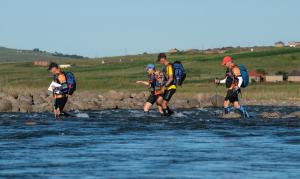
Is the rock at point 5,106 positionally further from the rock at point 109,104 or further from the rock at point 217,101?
the rock at point 217,101

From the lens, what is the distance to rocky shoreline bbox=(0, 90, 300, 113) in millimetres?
40000

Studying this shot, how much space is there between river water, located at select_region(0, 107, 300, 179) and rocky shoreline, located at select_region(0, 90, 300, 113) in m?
8.00

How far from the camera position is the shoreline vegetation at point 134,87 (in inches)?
1714

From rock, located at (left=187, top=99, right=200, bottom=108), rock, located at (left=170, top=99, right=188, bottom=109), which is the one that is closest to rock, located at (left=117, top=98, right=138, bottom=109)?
rock, located at (left=170, top=99, right=188, bottom=109)

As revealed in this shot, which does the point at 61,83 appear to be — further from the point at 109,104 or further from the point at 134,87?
the point at 134,87

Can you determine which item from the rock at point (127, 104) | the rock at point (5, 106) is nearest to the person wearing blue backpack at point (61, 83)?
the rock at point (5, 106)

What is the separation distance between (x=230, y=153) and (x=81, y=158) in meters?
2.97

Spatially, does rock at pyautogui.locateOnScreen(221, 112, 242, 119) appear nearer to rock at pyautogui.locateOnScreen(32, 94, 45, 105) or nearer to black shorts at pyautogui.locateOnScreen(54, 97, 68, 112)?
black shorts at pyautogui.locateOnScreen(54, 97, 68, 112)

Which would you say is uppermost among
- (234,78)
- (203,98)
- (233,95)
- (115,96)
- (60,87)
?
(234,78)

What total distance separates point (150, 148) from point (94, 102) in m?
22.3

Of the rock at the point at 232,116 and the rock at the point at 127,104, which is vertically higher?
the rock at the point at 232,116

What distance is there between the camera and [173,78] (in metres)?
32.0

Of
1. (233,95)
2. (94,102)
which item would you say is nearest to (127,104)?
(94,102)

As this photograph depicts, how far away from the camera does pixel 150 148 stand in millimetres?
21125
